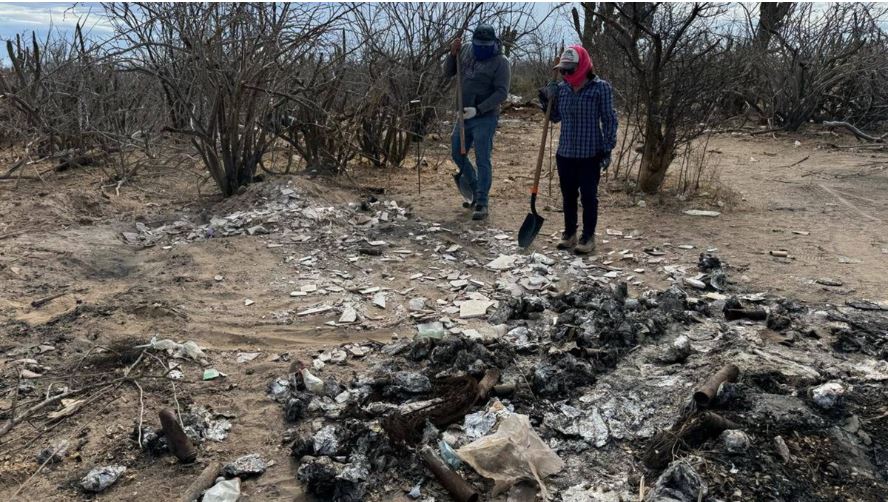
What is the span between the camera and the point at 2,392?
3.22 m

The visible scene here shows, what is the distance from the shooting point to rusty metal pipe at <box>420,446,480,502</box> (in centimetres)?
247

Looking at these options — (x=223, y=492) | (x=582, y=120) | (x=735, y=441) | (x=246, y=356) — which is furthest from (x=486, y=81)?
(x=223, y=492)

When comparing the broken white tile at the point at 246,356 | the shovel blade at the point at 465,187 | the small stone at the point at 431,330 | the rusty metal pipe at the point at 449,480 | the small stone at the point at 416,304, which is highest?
the shovel blade at the point at 465,187

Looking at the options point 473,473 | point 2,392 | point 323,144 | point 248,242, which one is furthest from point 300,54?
point 473,473

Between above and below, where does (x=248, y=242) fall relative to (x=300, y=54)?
below

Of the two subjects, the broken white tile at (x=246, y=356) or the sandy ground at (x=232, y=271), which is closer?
the sandy ground at (x=232, y=271)

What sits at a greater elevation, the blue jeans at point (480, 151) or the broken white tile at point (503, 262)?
the blue jeans at point (480, 151)

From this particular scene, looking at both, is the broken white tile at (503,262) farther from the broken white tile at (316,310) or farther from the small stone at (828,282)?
the small stone at (828,282)

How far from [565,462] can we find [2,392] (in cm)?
277

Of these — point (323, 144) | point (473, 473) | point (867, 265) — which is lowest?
point (473, 473)

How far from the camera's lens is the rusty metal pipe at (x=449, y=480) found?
2.47m

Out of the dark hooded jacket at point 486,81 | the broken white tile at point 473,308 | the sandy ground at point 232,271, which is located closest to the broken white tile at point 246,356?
the sandy ground at point 232,271

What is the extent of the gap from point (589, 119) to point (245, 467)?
3.41 meters

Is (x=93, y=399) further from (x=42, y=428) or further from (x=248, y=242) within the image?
(x=248, y=242)
